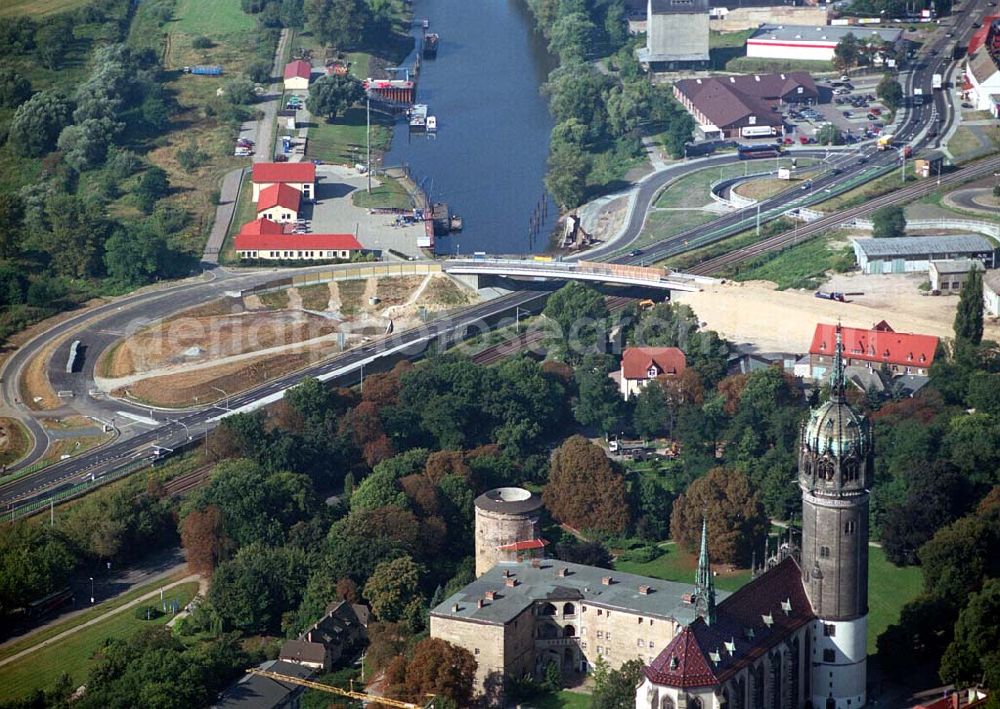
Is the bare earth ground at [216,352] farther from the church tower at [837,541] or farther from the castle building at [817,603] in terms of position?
the church tower at [837,541]

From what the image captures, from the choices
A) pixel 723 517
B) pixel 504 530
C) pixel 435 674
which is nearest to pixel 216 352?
pixel 504 530

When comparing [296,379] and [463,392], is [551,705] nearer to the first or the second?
[463,392]

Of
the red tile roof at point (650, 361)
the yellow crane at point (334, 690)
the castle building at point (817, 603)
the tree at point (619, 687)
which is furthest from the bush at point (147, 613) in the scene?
the red tile roof at point (650, 361)

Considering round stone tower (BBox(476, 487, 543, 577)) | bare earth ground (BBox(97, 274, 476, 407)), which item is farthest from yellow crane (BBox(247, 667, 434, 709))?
bare earth ground (BBox(97, 274, 476, 407))

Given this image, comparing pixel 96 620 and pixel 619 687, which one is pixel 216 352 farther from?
pixel 619 687

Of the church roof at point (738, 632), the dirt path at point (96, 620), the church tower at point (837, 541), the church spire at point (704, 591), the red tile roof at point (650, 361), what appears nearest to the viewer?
the church roof at point (738, 632)

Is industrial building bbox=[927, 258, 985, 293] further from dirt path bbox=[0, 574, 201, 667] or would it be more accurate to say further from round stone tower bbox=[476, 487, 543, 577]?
dirt path bbox=[0, 574, 201, 667]
